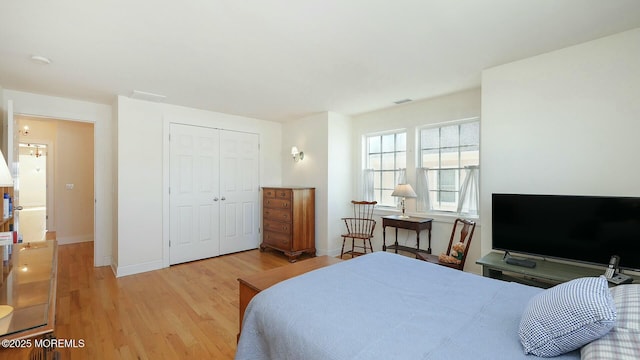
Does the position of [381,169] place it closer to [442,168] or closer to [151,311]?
[442,168]

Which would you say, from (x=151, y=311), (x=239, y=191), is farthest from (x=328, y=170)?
(x=151, y=311)

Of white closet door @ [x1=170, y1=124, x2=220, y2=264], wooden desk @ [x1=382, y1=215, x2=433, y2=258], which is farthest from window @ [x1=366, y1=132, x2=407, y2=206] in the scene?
white closet door @ [x1=170, y1=124, x2=220, y2=264]

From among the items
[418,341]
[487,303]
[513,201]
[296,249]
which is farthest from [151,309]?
[513,201]

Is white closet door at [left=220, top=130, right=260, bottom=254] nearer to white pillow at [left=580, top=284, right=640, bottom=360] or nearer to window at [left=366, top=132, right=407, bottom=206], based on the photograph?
window at [left=366, top=132, right=407, bottom=206]

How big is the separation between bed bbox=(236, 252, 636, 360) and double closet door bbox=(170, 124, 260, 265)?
3257mm

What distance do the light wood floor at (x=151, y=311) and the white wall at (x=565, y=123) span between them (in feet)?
9.19

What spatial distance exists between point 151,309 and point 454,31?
3677 millimetres

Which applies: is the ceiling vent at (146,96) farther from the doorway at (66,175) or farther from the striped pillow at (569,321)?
the striped pillow at (569,321)

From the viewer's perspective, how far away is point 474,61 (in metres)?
2.66

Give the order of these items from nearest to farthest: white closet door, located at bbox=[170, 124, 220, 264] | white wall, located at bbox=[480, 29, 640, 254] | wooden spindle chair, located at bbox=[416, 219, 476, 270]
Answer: white wall, located at bbox=[480, 29, 640, 254]
wooden spindle chair, located at bbox=[416, 219, 476, 270]
white closet door, located at bbox=[170, 124, 220, 264]

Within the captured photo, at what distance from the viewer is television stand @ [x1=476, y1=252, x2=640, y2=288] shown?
221 centimetres

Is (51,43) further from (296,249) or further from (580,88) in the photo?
(580,88)

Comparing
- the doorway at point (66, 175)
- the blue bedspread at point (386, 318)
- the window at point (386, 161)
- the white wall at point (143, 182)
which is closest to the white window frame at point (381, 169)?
the window at point (386, 161)

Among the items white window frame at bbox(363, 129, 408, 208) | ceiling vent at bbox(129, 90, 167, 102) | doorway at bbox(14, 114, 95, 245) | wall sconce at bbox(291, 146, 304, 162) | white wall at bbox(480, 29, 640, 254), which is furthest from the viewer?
doorway at bbox(14, 114, 95, 245)
